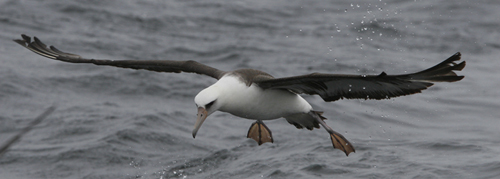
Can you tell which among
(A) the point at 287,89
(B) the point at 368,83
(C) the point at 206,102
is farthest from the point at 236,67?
(B) the point at 368,83

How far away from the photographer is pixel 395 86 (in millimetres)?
6059

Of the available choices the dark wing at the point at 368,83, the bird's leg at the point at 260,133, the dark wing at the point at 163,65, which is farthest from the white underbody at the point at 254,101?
the bird's leg at the point at 260,133

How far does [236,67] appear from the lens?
14.6m

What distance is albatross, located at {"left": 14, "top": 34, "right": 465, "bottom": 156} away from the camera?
5.78m

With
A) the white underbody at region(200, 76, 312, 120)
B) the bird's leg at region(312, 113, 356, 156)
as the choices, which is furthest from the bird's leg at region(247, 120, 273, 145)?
the white underbody at region(200, 76, 312, 120)

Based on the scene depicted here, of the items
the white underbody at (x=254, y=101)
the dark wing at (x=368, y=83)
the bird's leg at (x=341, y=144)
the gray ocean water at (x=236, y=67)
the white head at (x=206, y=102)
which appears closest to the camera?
Result: the dark wing at (x=368, y=83)

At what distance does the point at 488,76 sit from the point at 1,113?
1013cm

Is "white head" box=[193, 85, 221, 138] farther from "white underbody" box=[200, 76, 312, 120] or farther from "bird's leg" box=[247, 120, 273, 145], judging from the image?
"bird's leg" box=[247, 120, 273, 145]

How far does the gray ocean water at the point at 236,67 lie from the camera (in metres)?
9.00

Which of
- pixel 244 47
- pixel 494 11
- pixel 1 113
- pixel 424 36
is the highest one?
pixel 494 11

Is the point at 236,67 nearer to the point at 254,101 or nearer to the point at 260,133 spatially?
the point at 260,133

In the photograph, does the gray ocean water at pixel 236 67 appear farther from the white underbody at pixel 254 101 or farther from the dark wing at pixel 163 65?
the dark wing at pixel 163 65

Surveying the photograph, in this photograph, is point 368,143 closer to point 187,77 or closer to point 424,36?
point 187,77

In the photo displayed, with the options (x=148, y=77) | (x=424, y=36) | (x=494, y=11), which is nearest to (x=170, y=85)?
(x=148, y=77)
